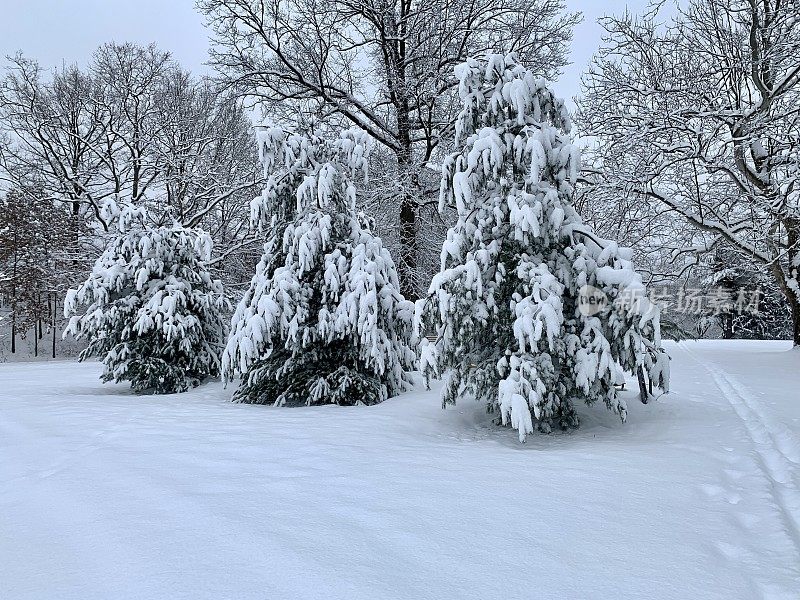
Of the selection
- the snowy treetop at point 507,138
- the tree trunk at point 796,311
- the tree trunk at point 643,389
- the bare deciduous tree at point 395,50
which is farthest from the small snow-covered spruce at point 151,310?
the tree trunk at point 796,311

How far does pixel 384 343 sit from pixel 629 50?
880 cm

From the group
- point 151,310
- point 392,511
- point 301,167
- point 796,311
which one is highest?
point 301,167

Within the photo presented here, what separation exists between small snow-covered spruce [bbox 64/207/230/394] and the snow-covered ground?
3298 mm

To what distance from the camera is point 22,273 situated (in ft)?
70.7

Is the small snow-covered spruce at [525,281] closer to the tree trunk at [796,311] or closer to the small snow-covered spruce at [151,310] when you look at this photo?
the small snow-covered spruce at [151,310]

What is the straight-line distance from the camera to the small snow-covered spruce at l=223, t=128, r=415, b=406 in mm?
6996

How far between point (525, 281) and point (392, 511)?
2906 millimetres

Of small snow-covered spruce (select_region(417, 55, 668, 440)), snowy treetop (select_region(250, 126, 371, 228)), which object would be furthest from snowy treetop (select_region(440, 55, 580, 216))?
snowy treetop (select_region(250, 126, 371, 228))

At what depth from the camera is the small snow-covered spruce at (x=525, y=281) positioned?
491 centimetres

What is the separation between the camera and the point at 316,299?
7.50 meters

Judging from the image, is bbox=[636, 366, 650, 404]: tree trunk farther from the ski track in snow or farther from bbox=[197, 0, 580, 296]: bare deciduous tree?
Answer: bbox=[197, 0, 580, 296]: bare deciduous tree

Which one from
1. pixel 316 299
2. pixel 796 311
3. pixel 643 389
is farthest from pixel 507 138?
pixel 796 311

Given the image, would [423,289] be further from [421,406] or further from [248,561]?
[248,561]

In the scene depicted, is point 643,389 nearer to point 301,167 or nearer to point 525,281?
point 525,281
